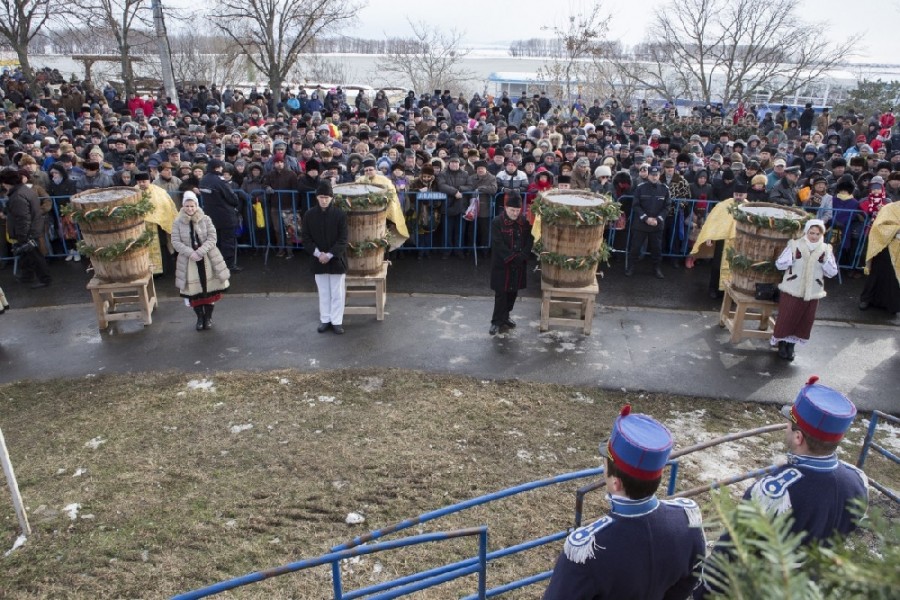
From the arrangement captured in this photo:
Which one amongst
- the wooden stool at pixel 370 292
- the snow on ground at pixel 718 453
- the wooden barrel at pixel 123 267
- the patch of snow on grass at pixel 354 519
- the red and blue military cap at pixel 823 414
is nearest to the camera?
the red and blue military cap at pixel 823 414

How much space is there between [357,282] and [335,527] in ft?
14.2

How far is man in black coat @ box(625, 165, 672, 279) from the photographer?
34.6 feet

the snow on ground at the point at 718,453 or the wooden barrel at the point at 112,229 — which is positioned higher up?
the wooden barrel at the point at 112,229

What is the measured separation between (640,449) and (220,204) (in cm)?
909

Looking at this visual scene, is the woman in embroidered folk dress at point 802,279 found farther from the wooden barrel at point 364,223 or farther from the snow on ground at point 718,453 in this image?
the wooden barrel at point 364,223

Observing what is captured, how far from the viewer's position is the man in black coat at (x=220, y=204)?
10211mm

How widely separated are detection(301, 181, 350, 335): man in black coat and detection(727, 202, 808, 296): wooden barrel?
4.99 meters

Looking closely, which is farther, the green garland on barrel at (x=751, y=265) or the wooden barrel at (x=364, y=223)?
the wooden barrel at (x=364, y=223)

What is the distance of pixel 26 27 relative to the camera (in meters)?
22.4

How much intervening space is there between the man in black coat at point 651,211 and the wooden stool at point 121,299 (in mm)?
7409

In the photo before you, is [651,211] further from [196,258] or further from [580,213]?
[196,258]

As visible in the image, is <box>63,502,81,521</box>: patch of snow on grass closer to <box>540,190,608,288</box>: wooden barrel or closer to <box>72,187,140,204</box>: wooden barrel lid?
<box>72,187,140,204</box>: wooden barrel lid

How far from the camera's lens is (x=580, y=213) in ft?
26.1

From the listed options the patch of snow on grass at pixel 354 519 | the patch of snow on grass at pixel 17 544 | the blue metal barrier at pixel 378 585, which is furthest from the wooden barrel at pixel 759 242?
the patch of snow on grass at pixel 17 544
